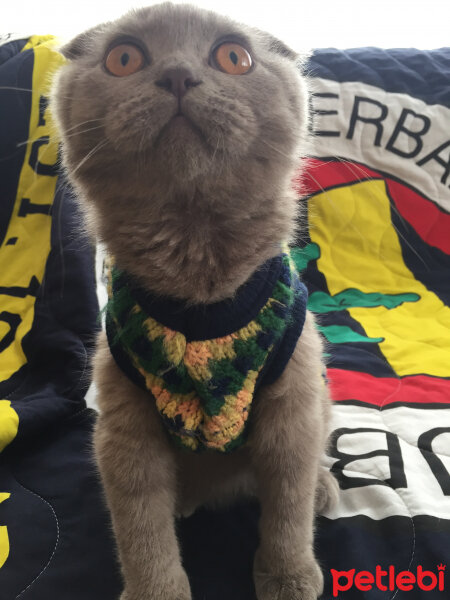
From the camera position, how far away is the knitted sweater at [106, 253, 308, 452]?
1.85ft

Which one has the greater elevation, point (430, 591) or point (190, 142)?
point (190, 142)

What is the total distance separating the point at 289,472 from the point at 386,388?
1.52 feet

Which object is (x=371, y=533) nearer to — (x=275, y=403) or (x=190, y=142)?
(x=275, y=403)

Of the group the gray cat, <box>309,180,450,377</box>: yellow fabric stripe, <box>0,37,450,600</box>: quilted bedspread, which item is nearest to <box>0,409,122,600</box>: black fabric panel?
<box>0,37,450,600</box>: quilted bedspread

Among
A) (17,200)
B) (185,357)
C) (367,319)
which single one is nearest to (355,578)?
(185,357)

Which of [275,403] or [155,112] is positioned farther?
[275,403]

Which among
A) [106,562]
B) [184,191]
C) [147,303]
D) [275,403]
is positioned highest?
[184,191]

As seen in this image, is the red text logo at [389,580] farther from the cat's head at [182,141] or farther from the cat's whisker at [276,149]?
the cat's whisker at [276,149]

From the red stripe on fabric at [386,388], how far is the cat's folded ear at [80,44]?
676 millimetres

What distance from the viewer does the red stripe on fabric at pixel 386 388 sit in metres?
0.97

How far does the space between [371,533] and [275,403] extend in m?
0.28

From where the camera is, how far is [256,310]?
58 cm

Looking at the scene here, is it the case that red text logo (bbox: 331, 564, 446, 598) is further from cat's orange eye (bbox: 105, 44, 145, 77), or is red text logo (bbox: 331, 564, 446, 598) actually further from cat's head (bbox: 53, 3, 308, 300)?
cat's orange eye (bbox: 105, 44, 145, 77)

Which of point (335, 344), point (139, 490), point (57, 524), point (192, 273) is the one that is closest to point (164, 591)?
point (139, 490)
